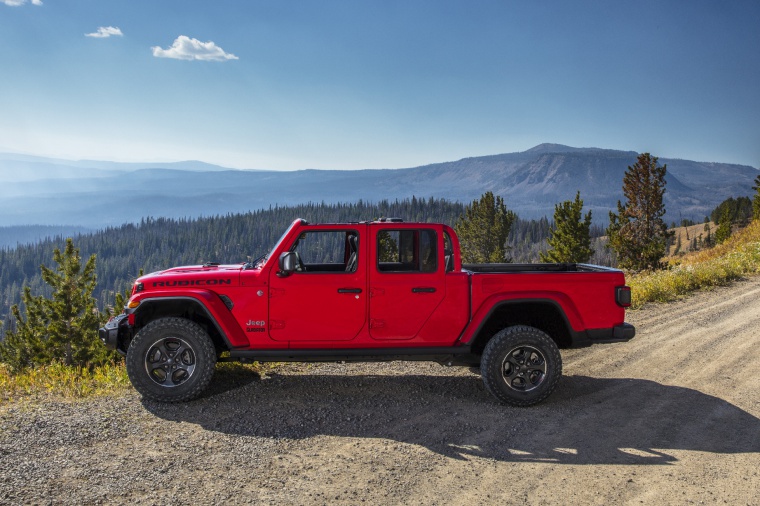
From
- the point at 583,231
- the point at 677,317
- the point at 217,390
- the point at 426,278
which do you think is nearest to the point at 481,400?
the point at 426,278

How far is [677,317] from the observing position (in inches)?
502

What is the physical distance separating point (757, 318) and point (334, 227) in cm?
1047

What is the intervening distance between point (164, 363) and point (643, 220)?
43016 millimetres

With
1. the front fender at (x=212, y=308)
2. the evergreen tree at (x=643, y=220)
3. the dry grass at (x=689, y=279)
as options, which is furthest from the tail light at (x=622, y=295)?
the evergreen tree at (x=643, y=220)

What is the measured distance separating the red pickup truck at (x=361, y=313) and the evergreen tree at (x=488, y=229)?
80254mm

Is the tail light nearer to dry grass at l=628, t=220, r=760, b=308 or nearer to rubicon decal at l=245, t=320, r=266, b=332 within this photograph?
rubicon decal at l=245, t=320, r=266, b=332

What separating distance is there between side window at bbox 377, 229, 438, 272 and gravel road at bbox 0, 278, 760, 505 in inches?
66.3

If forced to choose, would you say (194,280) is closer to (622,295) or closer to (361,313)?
(361,313)

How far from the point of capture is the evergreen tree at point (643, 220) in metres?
42.2

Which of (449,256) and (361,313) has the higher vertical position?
(449,256)

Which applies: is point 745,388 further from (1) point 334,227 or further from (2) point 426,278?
(1) point 334,227

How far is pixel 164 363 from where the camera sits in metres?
7.06

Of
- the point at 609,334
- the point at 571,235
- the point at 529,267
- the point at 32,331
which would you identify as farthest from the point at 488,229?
the point at 609,334

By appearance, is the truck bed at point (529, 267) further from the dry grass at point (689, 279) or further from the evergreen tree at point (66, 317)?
the evergreen tree at point (66, 317)
